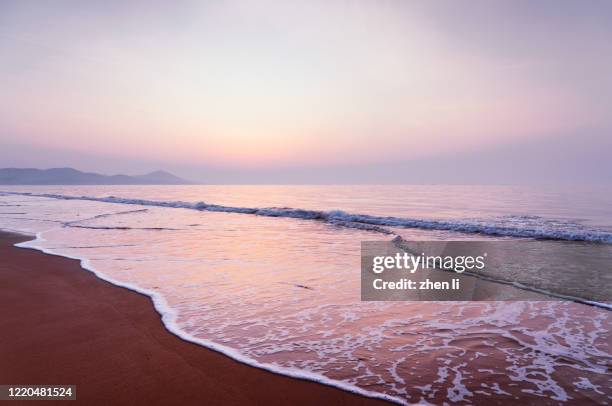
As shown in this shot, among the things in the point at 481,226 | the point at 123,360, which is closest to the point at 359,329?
the point at 123,360

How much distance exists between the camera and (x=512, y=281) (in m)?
7.32

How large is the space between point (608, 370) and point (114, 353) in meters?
5.33

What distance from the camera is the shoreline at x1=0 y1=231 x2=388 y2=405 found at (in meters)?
3.12

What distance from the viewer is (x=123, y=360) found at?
3682 millimetres

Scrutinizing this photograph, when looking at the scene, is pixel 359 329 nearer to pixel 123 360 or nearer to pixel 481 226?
pixel 123 360

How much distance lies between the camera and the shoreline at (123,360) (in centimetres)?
312

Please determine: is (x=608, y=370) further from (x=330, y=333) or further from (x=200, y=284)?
(x=200, y=284)

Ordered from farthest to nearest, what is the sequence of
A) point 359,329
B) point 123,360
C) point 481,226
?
point 481,226 → point 359,329 → point 123,360

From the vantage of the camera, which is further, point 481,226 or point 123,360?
point 481,226

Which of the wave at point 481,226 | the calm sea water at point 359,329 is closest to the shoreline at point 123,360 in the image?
the calm sea water at point 359,329

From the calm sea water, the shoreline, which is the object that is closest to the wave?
the calm sea water

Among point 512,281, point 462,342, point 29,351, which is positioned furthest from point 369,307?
point 29,351

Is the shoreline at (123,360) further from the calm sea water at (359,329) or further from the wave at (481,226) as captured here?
the wave at (481,226)

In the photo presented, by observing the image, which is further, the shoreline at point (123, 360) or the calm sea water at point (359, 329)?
the calm sea water at point (359, 329)
